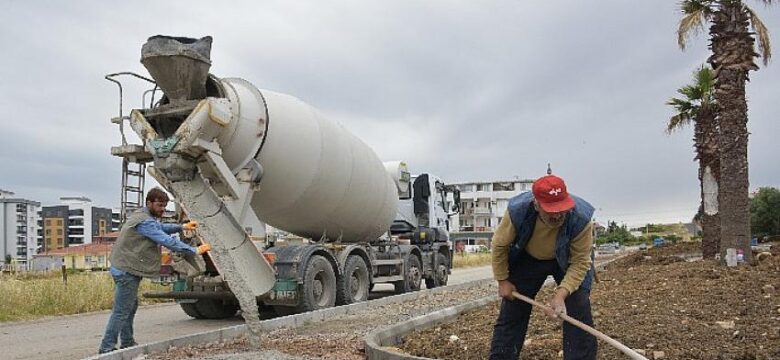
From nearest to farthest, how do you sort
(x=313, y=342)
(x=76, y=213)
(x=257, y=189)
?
1. (x=313, y=342)
2. (x=257, y=189)
3. (x=76, y=213)

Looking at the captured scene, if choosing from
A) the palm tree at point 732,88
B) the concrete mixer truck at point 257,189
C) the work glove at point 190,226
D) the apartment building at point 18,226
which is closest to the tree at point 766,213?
the palm tree at point 732,88

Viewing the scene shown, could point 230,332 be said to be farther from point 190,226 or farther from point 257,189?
point 257,189

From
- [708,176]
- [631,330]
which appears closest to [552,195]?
[631,330]

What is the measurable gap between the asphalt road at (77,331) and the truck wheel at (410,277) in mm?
4476

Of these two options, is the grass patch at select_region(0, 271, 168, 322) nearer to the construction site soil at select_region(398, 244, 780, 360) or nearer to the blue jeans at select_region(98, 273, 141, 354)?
the blue jeans at select_region(98, 273, 141, 354)

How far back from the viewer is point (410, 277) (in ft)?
53.1

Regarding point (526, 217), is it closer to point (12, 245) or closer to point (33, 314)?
point (33, 314)

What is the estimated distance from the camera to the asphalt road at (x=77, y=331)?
8852 mm

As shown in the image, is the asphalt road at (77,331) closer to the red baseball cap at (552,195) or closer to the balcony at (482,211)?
the red baseball cap at (552,195)

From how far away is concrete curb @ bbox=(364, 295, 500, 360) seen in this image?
19.4 ft

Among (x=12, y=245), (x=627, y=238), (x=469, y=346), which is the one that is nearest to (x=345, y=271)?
(x=469, y=346)

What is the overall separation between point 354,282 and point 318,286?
4.87ft

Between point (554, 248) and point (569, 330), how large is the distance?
0.56 m

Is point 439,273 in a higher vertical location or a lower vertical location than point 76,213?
lower
